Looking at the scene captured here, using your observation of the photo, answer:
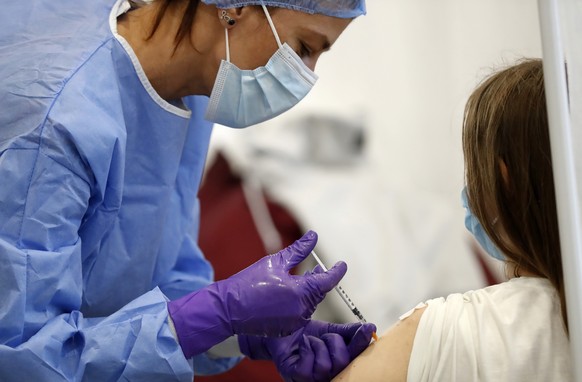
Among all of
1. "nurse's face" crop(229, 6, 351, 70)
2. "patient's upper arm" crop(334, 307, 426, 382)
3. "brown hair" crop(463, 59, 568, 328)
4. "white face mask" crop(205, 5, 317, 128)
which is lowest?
"patient's upper arm" crop(334, 307, 426, 382)

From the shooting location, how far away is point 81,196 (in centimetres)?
141

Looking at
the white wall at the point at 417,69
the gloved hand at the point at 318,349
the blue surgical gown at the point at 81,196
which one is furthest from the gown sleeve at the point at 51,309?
the white wall at the point at 417,69

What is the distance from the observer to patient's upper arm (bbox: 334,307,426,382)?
126cm

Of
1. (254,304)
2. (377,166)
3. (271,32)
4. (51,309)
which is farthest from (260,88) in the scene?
(377,166)

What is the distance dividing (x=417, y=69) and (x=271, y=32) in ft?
7.39

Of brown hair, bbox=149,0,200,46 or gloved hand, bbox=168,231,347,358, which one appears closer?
gloved hand, bbox=168,231,347,358

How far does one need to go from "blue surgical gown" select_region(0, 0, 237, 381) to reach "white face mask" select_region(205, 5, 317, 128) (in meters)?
0.11

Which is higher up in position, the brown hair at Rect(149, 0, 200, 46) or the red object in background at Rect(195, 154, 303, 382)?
the brown hair at Rect(149, 0, 200, 46)

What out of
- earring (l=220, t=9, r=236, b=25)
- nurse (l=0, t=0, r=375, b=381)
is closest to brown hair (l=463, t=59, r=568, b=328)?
nurse (l=0, t=0, r=375, b=381)

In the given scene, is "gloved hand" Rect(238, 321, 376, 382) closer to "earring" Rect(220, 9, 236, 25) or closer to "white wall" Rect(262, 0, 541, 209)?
"earring" Rect(220, 9, 236, 25)

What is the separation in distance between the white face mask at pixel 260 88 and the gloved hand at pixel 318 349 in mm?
422

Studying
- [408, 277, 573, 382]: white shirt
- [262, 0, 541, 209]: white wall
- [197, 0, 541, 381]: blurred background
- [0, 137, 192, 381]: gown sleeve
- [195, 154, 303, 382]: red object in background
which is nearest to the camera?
[408, 277, 573, 382]: white shirt

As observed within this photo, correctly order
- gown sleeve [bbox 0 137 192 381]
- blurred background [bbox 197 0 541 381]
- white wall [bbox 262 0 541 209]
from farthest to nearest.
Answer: white wall [bbox 262 0 541 209]
blurred background [bbox 197 0 541 381]
gown sleeve [bbox 0 137 192 381]

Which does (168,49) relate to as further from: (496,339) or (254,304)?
(496,339)
